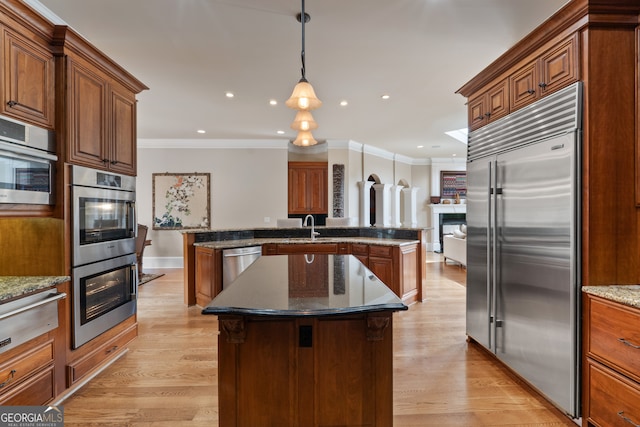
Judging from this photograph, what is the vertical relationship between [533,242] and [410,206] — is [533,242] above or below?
below

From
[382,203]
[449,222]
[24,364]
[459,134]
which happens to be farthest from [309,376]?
[449,222]

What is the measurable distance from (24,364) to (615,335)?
3.25 meters

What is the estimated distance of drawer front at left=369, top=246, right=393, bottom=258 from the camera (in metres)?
4.03

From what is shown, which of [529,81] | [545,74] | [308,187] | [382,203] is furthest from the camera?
[382,203]

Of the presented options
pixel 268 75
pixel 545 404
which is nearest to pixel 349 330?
pixel 545 404

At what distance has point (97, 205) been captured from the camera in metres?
2.29

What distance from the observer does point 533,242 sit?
2.02m

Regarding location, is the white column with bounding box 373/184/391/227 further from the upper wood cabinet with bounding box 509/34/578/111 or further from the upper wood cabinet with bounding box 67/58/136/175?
the upper wood cabinet with bounding box 67/58/136/175

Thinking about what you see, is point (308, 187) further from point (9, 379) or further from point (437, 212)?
point (9, 379)

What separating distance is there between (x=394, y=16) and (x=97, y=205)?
9.05ft

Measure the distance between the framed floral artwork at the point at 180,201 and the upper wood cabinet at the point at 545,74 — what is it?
600cm

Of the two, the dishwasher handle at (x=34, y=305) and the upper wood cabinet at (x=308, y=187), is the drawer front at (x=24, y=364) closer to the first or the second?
the dishwasher handle at (x=34, y=305)

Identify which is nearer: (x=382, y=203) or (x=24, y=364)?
(x=24, y=364)

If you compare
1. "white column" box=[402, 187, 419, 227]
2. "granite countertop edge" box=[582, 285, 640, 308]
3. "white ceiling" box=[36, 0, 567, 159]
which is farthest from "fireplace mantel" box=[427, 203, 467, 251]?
"granite countertop edge" box=[582, 285, 640, 308]
